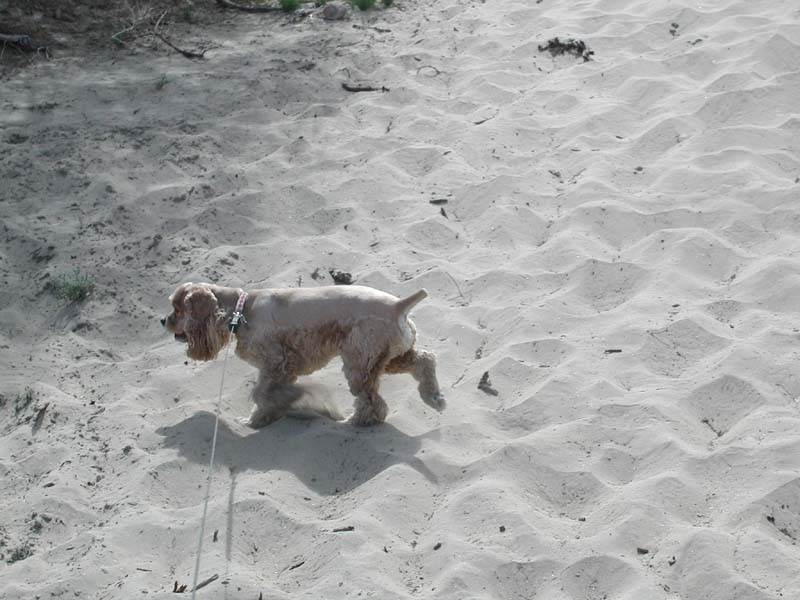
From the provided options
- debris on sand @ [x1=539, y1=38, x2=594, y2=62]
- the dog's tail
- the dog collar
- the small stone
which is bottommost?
the small stone

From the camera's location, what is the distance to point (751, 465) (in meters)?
4.46

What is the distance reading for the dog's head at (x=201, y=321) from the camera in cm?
516

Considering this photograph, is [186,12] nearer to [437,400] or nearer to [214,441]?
[437,400]

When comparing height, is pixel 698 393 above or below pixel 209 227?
above

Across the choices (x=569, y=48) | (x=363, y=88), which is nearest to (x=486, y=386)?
(x=363, y=88)

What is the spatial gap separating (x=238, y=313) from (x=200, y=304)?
0.60ft

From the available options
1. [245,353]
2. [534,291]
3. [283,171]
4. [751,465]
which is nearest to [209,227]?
[283,171]

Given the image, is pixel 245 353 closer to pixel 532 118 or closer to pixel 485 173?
pixel 485 173

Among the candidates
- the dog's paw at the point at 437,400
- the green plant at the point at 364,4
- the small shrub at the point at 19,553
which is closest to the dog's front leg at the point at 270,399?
the dog's paw at the point at 437,400

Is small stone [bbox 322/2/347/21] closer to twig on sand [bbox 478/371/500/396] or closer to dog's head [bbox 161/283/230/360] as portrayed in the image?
dog's head [bbox 161/283/230/360]

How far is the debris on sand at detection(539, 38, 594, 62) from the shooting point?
7883 millimetres

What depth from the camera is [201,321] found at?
5160 millimetres

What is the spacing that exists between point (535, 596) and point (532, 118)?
13.2ft

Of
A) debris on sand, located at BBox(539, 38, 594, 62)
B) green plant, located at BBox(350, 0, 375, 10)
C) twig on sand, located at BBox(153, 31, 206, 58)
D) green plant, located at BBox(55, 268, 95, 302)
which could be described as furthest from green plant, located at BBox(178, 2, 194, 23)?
green plant, located at BBox(55, 268, 95, 302)
